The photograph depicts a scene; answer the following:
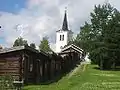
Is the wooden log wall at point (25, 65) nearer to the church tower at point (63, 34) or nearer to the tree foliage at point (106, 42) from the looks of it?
the tree foliage at point (106, 42)

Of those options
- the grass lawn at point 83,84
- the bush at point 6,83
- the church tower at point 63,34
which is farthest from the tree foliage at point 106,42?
the church tower at point 63,34

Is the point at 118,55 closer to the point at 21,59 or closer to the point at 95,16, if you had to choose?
the point at 95,16

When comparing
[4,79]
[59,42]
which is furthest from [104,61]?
[59,42]

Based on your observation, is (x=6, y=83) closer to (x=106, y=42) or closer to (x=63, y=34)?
(x=106, y=42)

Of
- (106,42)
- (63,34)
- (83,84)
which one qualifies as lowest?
(83,84)

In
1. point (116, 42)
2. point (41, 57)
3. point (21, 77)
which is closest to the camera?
point (21, 77)

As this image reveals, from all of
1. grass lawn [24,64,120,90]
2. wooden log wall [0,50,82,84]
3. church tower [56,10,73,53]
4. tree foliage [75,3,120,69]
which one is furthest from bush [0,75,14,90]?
church tower [56,10,73,53]

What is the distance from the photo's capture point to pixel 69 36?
511 ft

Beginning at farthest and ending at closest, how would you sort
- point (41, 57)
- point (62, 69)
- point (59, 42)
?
point (59, 42) < point (62, 69) < point (41, 57)

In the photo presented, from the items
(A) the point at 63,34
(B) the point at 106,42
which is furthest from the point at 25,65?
(A) the point at 63,34

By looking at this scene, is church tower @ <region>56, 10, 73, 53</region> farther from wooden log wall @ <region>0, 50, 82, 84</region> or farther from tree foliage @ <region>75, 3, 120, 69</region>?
wooden log wall @ <region>0, 50, 82, 84</region>

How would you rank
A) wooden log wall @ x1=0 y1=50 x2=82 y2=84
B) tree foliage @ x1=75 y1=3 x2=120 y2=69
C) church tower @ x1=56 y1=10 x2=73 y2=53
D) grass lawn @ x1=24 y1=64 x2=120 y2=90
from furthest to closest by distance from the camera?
church tower @ x1=56 y1=10 x2=73 y2=53 → tree foliage @ x1=75 y1=3 x2=120 y2=69 → wooden log wall @ x1=0 y1=50 x2=82 y2=84 → grass lawn @ x1=24 y1=64 x2=120 y2=90

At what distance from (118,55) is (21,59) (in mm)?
40844

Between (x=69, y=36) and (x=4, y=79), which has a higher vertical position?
(x=69, y=36)
